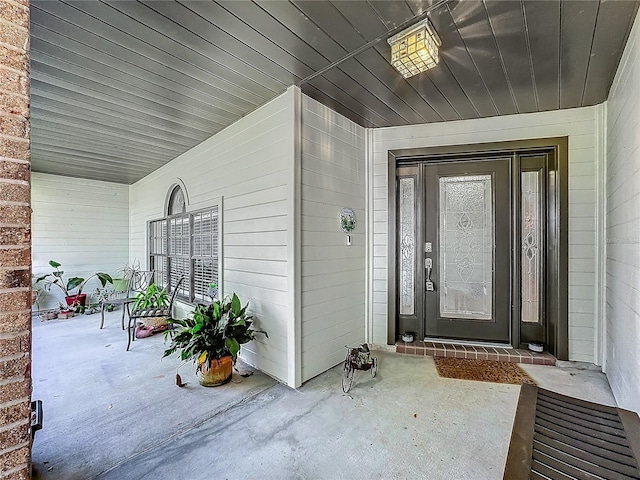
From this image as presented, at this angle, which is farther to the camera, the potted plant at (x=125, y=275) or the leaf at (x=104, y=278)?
the potted plant at (x=125, y=275)

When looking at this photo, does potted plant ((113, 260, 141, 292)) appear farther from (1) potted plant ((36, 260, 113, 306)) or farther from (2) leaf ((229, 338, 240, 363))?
(2) leaf ((229, 338, 240, 363))

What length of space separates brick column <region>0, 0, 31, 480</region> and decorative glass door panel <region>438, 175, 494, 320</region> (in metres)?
3.46

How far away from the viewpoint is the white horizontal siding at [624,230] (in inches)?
73.4

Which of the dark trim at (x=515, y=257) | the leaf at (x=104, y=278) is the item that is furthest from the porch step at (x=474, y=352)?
the leaf at (x=104, y=278)

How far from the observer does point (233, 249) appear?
3.44 meters

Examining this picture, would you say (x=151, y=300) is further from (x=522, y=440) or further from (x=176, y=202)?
(x=522, y=440)

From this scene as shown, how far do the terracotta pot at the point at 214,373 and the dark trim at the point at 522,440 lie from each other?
230 centimetres

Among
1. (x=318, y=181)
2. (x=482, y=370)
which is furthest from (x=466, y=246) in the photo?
(x=318, y=181)

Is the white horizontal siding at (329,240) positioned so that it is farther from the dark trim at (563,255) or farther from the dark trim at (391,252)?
the dark trim at (563,255)

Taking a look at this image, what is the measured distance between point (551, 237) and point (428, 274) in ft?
4.24

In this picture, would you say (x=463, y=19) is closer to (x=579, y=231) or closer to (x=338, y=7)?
(x=338, y=7)

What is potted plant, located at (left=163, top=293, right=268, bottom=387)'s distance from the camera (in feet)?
8.73

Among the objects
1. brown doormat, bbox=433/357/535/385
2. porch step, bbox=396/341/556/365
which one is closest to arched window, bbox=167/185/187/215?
porch step, bbox=396/341/556/365

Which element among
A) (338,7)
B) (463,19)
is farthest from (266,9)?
(463,19)
